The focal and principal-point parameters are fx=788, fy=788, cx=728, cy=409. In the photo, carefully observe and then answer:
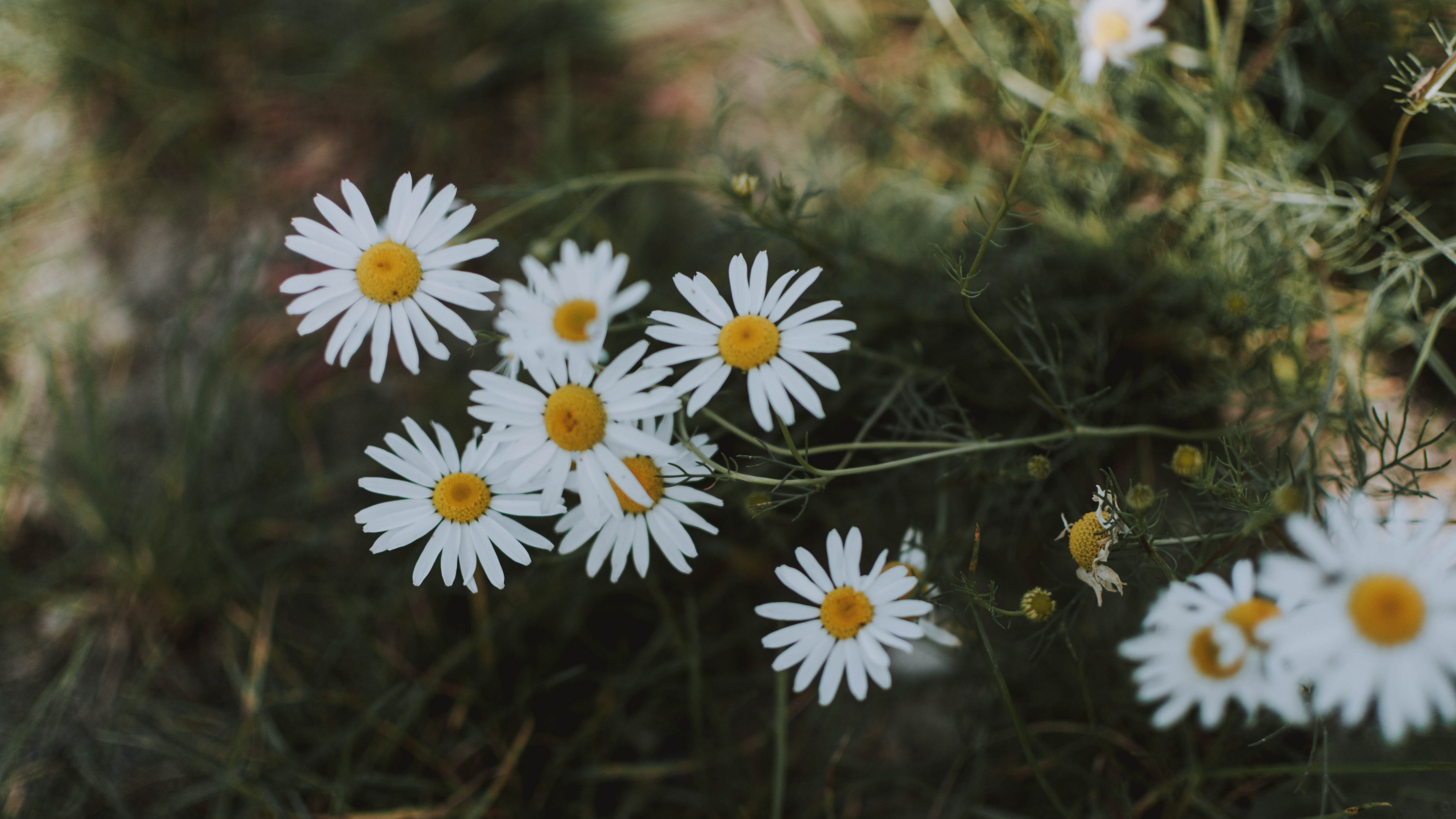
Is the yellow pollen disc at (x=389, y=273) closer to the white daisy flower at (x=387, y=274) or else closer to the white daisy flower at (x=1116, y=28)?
the white daisy flower at (x=387, y=274)

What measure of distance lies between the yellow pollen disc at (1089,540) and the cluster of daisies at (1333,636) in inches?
5.9

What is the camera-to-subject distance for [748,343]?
0.98 meters

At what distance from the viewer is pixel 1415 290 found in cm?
131

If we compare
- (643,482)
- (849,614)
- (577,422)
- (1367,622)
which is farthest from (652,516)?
(1367,622)

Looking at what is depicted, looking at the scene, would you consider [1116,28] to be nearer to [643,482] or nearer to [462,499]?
[643,482]

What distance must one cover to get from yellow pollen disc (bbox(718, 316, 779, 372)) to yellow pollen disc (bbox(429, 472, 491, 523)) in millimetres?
383

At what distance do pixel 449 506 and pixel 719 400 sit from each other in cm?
45

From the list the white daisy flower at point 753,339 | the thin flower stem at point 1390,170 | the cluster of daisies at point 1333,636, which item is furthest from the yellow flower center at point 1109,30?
the cluster of daisies at point 1333,636

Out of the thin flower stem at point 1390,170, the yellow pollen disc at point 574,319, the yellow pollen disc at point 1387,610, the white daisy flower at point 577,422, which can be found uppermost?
the thin flower stem at point 1390,170

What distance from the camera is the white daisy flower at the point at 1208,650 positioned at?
0.79 metres

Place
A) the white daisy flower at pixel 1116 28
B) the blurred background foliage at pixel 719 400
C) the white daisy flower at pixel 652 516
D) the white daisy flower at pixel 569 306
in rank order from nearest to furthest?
the white daisy flower at pixel 569 306
the white daisy flower at pixel 652 516
the white daisy flower at pixel 1116 28
the blurred background foliage at pixel 719 400

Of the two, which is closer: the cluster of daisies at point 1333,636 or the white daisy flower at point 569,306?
the cluster of daisies at point 1333,636

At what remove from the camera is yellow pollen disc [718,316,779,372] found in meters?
0.98

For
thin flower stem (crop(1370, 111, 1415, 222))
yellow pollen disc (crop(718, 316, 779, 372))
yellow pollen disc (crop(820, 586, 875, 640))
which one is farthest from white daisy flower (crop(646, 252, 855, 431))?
thin flower stem (crop(1370, 111, 1415, 222))
